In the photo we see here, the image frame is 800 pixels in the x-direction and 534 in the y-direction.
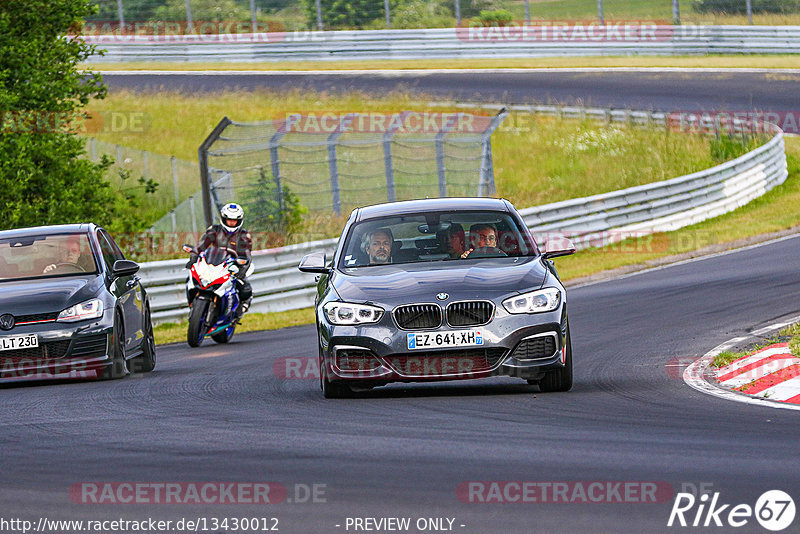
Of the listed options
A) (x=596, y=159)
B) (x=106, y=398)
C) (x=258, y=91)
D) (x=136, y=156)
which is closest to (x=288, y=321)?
(x=106, y=398)

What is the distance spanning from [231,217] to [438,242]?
5.83 metres

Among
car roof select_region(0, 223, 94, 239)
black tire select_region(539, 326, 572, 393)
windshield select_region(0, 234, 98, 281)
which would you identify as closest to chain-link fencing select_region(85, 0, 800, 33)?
car roof select_region(0, 223, 94, 239)

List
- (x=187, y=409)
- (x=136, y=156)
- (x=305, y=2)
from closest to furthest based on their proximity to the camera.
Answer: (x=187, y=409)
(x=136, y=156)
(x=305, y=2)

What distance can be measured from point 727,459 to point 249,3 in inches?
1509

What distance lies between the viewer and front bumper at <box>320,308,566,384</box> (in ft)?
29.6

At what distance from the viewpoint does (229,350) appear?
15.0 metres

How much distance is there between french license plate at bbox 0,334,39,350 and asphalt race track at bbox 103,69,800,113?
26.1m

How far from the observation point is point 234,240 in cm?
1583

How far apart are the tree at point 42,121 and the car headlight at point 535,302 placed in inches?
499

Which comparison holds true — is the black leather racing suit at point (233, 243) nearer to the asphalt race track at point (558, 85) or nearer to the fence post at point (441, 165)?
the fence post at point (441, 165)

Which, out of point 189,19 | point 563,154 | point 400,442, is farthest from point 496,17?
point 400,442

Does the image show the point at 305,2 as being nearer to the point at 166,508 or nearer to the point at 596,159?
the point at 596,159

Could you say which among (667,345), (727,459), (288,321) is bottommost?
(288,321)

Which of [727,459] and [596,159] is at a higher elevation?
[727,459]
